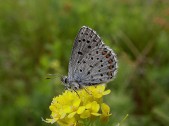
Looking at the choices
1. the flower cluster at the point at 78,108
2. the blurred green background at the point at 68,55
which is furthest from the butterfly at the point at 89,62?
the blurred green background at the point at 68,55

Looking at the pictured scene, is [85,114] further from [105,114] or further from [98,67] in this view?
[98,67]

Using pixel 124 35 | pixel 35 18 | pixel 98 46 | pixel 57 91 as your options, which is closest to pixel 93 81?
pixel 98 46

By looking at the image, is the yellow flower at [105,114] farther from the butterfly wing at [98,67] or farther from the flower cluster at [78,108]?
the butterfly wing at [98,67]

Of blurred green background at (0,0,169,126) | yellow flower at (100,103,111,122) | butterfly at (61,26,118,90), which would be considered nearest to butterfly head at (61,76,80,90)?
butterfly at (61,26,118,90)

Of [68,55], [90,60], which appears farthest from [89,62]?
[68,55]

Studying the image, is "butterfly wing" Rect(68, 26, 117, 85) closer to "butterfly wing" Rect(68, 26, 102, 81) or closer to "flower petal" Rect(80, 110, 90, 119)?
"butterfly wing" Rect(68, 26, 102, 81)

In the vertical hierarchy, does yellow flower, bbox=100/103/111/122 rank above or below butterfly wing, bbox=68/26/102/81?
below

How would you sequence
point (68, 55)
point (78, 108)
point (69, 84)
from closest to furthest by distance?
point (78, 108) → point (69, 84) → point (68, 55)
